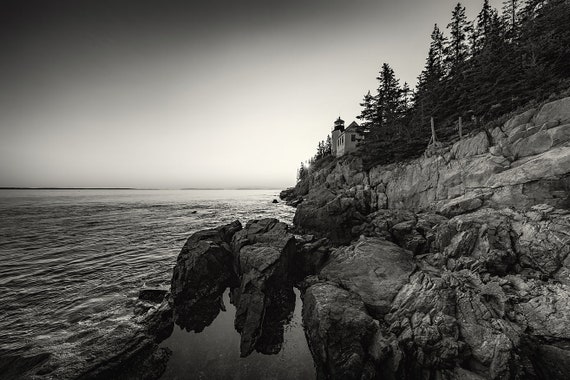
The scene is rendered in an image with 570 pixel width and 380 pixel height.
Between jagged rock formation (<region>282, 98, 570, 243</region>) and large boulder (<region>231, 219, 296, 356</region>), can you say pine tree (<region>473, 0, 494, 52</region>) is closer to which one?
jagged rock formation (<region>282, 98, 570, 243</region>)

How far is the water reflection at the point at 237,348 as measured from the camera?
842cm

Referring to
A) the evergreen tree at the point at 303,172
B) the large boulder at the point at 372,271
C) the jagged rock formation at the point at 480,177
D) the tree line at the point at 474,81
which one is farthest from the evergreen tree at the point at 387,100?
the evergreen tree at the point at 303,172

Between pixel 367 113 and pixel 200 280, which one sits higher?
pixel 367 113

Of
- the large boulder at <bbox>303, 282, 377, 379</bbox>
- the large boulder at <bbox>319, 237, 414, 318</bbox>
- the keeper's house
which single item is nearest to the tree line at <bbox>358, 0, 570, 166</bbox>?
the keeper's house

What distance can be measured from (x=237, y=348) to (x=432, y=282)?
9.20 meters

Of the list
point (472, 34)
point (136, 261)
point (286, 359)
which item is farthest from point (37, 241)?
point (472, 34)

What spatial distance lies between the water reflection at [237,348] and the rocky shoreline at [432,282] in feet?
0.49

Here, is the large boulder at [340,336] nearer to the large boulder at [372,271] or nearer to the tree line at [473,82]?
the large boulder at [372,271]

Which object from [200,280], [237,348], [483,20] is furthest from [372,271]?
[483,20]

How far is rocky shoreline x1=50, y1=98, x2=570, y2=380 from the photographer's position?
24.9 feet

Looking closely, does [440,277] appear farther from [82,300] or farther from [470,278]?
[82,300]

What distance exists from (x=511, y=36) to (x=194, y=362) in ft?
181

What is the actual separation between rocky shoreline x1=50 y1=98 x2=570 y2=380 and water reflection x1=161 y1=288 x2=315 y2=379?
149mm

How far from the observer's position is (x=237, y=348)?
31.4 feet
